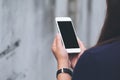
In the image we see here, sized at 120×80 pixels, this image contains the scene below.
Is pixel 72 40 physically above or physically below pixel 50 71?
above

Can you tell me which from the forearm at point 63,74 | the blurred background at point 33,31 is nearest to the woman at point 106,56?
the forearm at point 63,74

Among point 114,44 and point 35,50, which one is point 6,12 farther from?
point 114,44

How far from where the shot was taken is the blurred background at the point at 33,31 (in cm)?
129

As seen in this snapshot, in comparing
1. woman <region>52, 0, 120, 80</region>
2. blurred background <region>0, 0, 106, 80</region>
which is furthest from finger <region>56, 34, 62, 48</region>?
blurred background <region>0, 0, 106, 80</region>

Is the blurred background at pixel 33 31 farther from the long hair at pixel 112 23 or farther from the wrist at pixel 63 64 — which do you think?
the long hair at pixel 112 23

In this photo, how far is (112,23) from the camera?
2.24ft

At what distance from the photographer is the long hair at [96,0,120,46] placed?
0.67 metres

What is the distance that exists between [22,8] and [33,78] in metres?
0.24

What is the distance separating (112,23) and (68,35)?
0.24m

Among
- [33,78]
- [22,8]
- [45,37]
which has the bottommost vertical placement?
[33,78]

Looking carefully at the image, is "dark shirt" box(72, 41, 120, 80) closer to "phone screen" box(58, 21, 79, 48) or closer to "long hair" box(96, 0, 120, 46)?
"long hair" box(96, 0, 120, 46)

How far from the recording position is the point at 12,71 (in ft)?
4.27

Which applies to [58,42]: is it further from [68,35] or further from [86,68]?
[86,68]

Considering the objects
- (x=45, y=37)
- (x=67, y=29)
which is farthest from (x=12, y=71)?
(x=67, y=29)
